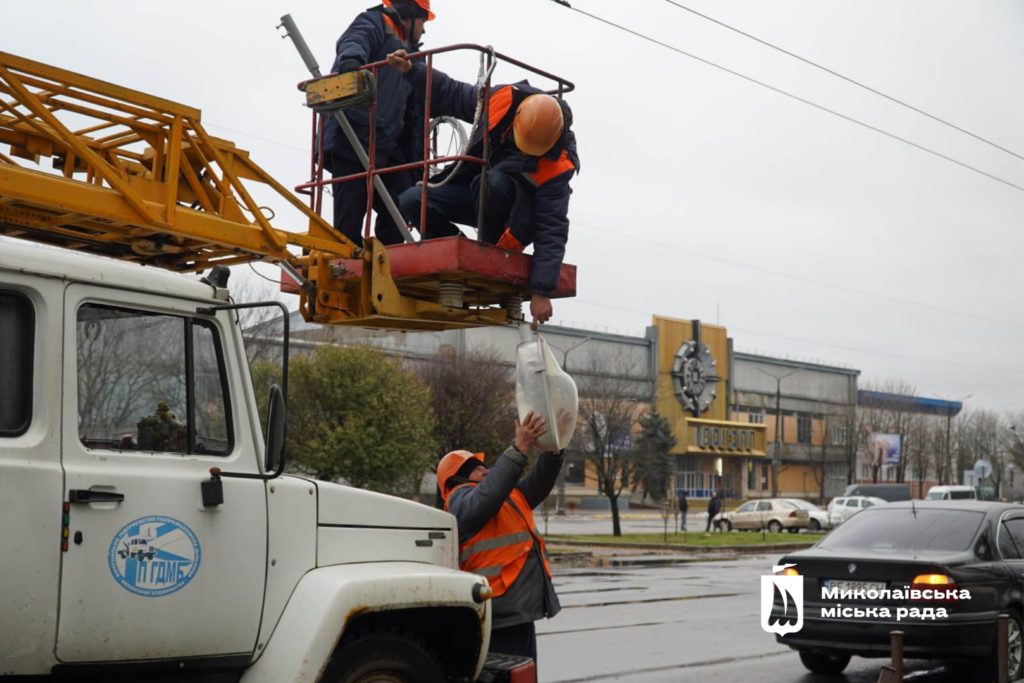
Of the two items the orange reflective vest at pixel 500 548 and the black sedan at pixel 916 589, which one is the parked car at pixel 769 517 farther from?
the orange reflective vest at pixel 500 548

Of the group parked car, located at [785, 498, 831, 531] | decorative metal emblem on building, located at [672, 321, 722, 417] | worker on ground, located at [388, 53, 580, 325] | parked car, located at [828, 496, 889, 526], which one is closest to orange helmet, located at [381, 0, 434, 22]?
worker on ground, located at [388, 53, 580, 325]

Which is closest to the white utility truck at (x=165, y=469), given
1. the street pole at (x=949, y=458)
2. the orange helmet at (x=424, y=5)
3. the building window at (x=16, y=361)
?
the building window at (x=16, y=361)

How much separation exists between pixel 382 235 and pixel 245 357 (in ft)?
7.62

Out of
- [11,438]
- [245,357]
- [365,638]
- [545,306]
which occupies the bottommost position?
[365,638]

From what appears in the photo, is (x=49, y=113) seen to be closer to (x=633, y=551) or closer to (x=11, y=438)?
(x=11, y=438)

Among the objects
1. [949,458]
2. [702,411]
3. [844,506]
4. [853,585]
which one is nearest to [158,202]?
[853,585]

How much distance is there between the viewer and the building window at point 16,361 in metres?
4.07

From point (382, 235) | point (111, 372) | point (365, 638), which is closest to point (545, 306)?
point (382, 235)

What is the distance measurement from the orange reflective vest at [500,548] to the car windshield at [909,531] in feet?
17.8

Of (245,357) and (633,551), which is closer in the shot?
(245,357)

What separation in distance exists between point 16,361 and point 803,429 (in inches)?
3426

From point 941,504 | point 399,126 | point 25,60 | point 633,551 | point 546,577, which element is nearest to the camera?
point 25,60

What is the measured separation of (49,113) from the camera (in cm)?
500

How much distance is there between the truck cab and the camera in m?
4.05
